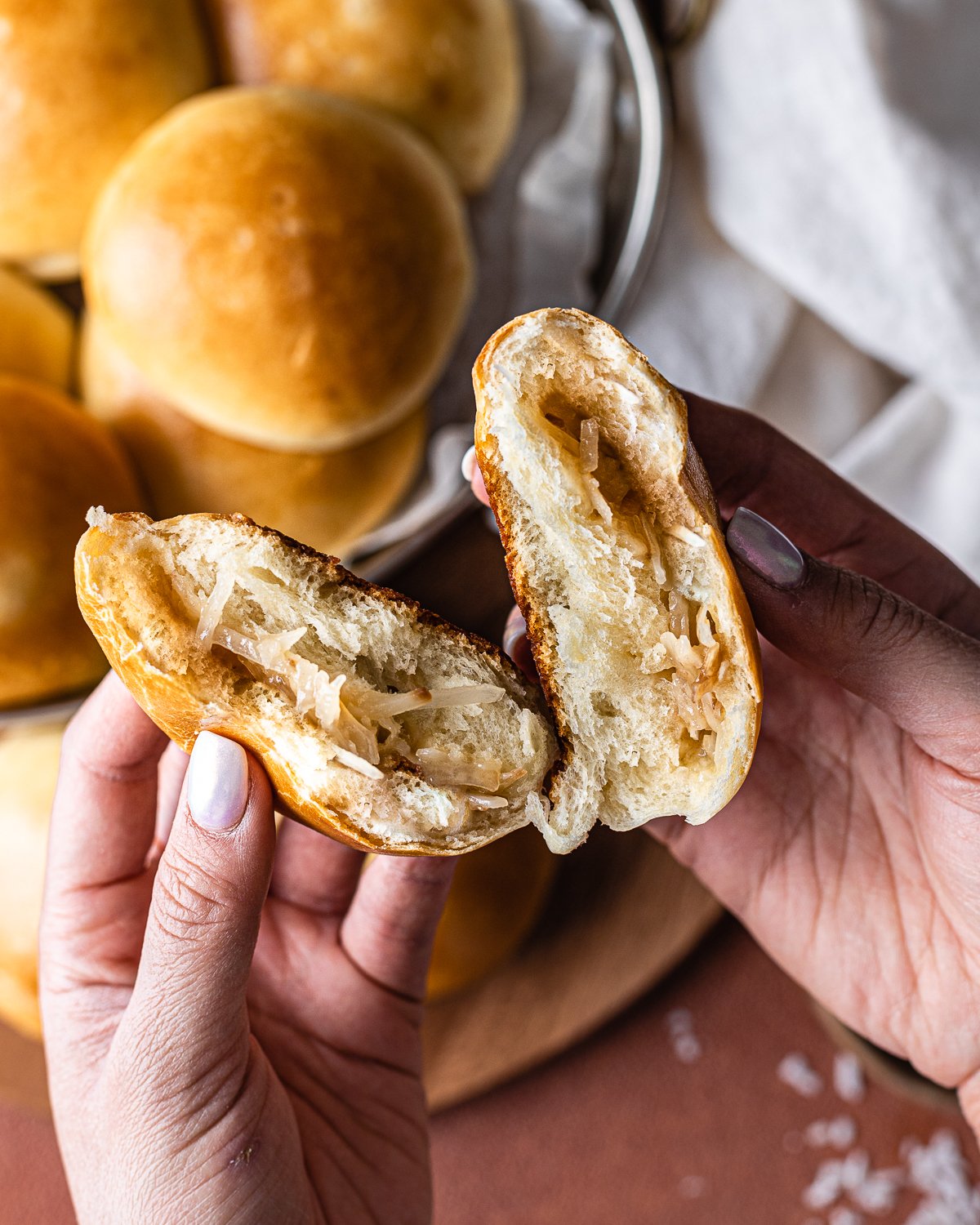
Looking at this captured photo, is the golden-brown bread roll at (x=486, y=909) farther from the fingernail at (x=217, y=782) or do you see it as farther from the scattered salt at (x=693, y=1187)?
the fingernail at (x=217, y=782)

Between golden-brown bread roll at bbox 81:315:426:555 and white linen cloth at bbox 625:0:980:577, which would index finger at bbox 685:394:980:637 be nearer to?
white linen cloth at bbox 625:0:980:577

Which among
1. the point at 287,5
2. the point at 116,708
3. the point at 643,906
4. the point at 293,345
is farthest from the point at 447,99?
the point at 643,906

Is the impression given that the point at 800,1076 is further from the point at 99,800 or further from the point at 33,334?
the point at 33,334

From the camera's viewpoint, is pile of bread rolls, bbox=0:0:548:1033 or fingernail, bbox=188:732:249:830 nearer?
fingernail, bbox=188:732:249:830

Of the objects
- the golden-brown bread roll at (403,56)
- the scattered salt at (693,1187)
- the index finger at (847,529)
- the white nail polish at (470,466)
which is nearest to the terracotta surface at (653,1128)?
the scattered salt at (693,1187)

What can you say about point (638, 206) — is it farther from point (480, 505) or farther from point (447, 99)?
point (480, 505)

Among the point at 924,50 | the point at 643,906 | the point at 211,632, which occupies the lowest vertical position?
the point at 643,906

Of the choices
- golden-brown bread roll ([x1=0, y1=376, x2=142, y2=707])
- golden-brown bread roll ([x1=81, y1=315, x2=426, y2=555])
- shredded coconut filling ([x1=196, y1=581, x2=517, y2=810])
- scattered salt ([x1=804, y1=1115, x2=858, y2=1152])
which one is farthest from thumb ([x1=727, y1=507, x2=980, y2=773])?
scattered salt ([x1=804, y1=1115, x2=858, y2=1152])
